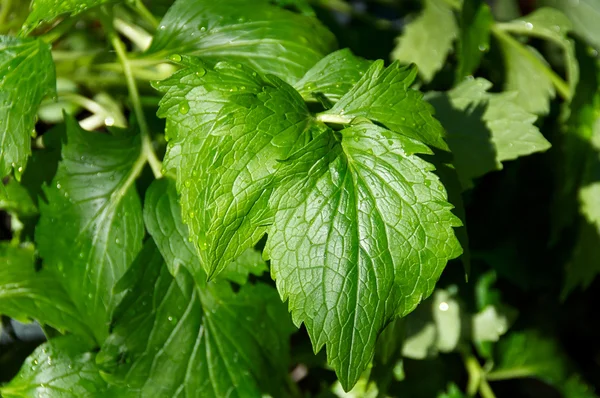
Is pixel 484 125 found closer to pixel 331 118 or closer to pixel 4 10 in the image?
pixel 331 118

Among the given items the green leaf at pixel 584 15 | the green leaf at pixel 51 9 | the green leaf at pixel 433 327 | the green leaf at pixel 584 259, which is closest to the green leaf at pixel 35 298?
the green leaf at pixel 51 9

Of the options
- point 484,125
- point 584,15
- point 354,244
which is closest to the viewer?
point 354,244

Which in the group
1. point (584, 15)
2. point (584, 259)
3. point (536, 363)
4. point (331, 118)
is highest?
point (331, 118)

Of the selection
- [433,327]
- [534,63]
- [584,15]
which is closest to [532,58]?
[534,63]

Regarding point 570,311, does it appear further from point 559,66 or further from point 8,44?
point 8,44

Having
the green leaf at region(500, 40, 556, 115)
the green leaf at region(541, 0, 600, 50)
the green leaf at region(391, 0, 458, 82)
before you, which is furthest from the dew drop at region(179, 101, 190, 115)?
the green leaf at region(541, 0, 600, 50)

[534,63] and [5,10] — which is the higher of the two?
[5,10]
